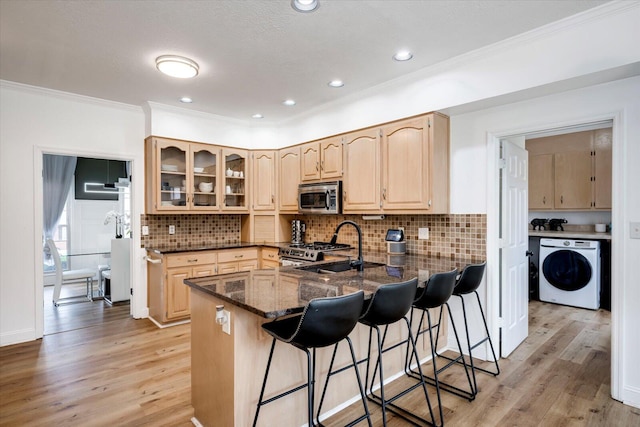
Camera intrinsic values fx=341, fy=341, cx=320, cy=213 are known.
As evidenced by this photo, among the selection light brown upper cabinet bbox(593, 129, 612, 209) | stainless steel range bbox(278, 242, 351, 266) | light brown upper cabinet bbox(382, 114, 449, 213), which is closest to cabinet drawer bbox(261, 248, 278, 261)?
stainless steel range bbox(278, 242, 351, 266)

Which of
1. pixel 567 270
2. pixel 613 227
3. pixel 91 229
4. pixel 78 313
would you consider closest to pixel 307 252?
pixel 613 227

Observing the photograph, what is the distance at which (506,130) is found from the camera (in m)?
2.82

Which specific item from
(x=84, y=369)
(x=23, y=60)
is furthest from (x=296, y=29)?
(x=84, y=369)

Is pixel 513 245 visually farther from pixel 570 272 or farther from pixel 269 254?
pixel 269 254

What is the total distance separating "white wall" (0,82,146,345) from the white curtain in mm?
2937

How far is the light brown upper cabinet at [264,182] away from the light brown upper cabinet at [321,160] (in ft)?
1.94

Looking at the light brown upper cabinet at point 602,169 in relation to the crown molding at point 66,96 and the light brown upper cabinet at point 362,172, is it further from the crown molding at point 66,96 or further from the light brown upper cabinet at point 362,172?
the crown molding at point 66,96

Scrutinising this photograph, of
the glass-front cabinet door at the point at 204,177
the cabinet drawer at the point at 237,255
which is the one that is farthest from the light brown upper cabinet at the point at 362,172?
the glass-front cabinet door at the point at 204,177

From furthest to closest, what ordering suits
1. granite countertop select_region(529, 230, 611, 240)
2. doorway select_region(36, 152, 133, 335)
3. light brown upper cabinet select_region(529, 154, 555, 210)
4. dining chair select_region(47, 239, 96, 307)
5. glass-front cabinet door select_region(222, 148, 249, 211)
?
1. light brown upper cabinet select_region(529, 154, 555, 210)
2. doorway select_region(36, 152, 133, 335)
3. dining chair select_region(47, 239, 96, 307)
4. glass-front cabinet door select_region(222, 148, 249, 211)
5. granite countertop select_region(529, 230, 611, 240)

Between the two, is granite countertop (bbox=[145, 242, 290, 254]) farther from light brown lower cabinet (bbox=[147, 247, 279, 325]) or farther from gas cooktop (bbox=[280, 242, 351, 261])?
gas cooktop (bbox=[280, 242, 351, 261])

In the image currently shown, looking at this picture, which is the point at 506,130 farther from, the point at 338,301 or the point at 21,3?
the point at 21,3

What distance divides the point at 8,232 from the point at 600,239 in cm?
677

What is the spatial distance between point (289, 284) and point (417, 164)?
1.75m

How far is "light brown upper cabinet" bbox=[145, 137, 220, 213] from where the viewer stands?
400 centimetres
